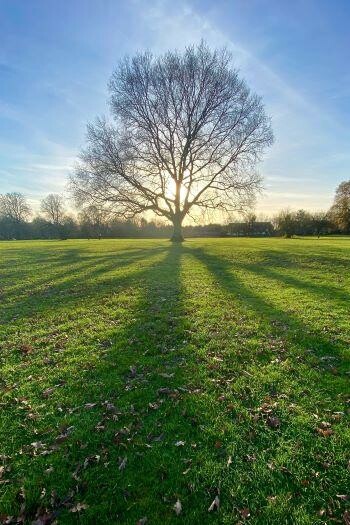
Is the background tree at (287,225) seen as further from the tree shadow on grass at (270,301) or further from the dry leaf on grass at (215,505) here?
the dry leaf on grass at (215,505)

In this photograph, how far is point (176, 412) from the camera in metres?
4.88

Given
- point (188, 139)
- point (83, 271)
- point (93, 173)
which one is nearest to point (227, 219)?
point (188, 139)

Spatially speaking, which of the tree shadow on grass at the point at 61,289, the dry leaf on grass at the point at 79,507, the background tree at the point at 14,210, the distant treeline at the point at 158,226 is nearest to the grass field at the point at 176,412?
the dry leaf on grass at the point at 79,507

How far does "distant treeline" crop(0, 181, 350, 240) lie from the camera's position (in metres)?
69.1

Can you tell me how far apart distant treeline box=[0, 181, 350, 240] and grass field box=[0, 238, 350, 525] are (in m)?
52.8

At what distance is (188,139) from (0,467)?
112ft

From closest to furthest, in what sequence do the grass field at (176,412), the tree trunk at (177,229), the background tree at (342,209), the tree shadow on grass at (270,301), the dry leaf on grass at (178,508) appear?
the dry leaf on grass at (178,508), the grass field at (176,412), the tree shadow on grass at (270,301), the tree trunk at (177,229), the background tree at (342,209)

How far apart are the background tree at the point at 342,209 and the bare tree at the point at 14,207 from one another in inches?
3583

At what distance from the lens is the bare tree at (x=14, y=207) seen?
96.7 metres

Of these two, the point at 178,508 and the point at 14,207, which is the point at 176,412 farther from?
the point at 14,207

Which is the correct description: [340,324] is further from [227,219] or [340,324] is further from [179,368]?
[227,219]

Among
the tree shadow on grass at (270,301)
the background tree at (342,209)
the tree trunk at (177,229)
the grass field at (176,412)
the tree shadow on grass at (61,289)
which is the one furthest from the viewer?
the background tree at (342,209)

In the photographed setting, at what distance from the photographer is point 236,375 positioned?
19.6 feet

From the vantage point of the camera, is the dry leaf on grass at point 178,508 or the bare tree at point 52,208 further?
the bare tree at point 52,208
